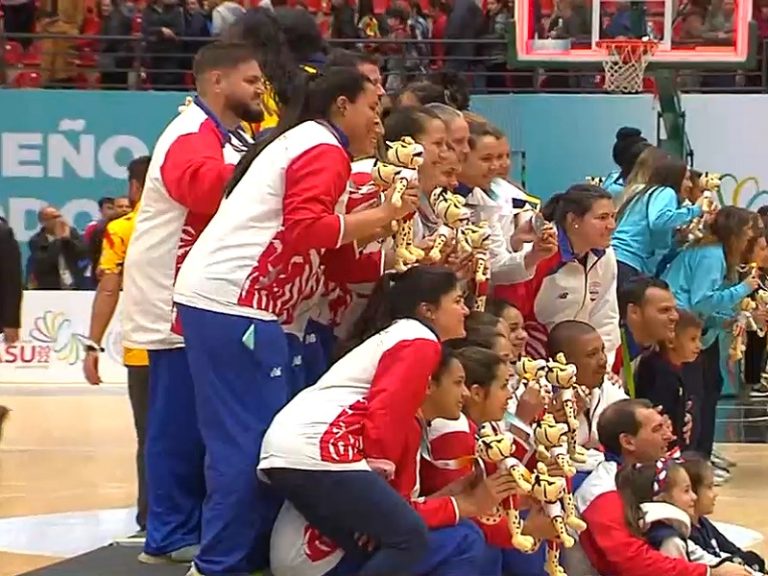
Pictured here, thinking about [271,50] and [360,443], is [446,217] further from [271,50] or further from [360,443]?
→ [360,443]

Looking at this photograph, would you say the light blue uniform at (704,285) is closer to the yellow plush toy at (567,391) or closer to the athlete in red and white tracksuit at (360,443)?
the yellow plush toy at (567,391)

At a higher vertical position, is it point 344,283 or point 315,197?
point 315,197

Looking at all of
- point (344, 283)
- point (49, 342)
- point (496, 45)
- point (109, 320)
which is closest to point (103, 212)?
point (49, 342)

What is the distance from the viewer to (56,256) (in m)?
13.2

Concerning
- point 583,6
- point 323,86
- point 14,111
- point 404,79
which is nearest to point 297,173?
point 323,86

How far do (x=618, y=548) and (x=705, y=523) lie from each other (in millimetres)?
684

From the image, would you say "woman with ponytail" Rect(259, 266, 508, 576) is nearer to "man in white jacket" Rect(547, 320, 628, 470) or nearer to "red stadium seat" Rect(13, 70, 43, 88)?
"man in white jacket" Rect(547, 320, 628, 470)

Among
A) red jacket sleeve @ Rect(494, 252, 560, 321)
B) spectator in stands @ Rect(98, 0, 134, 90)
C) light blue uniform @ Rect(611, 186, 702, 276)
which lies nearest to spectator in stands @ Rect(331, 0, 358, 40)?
spectator in stands @ Rect(98, 0, 134, 90)

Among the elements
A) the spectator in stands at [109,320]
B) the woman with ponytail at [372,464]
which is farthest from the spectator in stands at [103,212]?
the woman with ponytail at [372,464]

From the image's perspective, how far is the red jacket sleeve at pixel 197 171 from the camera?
4.66 meters

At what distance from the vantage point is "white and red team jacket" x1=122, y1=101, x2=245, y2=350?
470cm

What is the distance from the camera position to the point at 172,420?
16.2ft

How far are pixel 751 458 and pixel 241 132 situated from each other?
15.6 feet

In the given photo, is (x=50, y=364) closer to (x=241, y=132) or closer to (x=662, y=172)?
(x=662, y=172)
